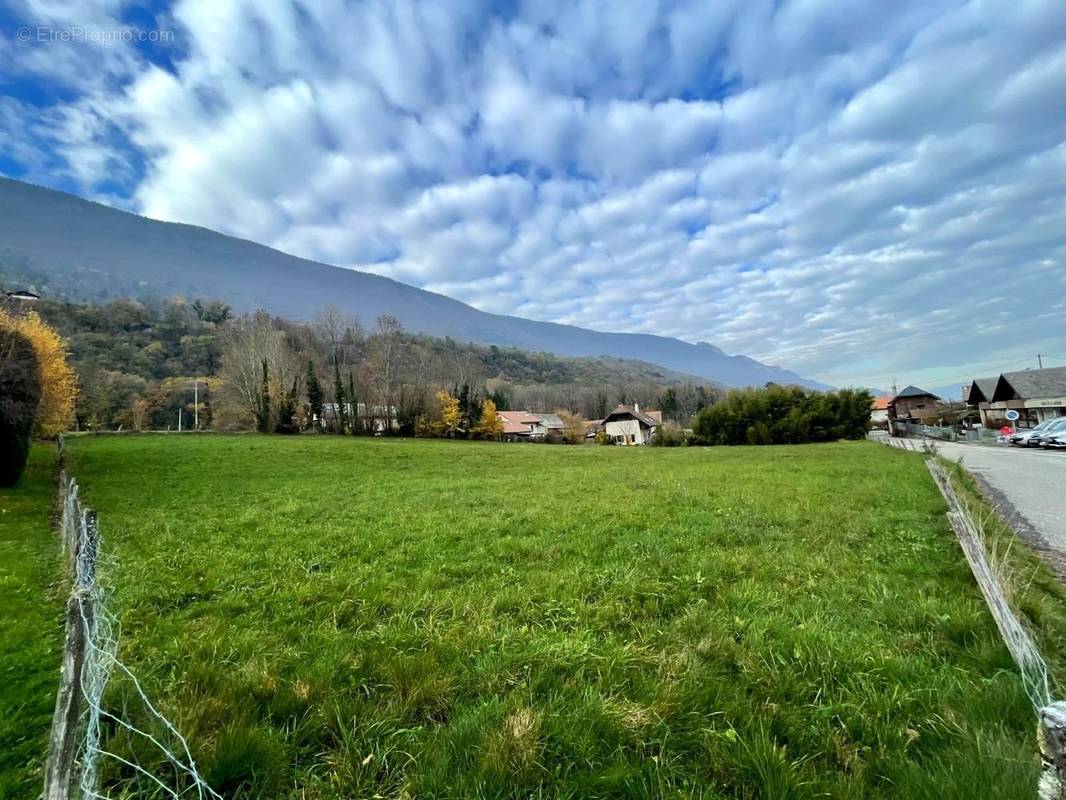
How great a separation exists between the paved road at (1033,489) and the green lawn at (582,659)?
6.65 ft

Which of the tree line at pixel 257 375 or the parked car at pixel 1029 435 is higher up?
the tree line at pixel 257 375

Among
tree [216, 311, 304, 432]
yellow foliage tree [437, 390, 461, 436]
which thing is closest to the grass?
tree [216, 311, 304, 432]

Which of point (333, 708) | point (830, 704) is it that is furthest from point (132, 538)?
point (830, 704)

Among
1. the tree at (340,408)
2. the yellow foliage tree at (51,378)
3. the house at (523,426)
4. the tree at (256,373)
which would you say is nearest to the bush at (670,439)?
the house at (523,426)

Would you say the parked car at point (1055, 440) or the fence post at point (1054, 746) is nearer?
the fence post at point (1054, 746)

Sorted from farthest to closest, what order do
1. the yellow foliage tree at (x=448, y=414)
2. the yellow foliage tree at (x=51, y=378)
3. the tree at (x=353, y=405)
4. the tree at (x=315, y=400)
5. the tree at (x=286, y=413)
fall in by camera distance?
1. the tree at (x=315, y=400)
2. the yellow foliage tree at (x=448, y=414)
3. the tree at (x=353, y=405)
4. the tree at (x=286, y=413)
5. the yellow foliage tree at (x=51, y=378)

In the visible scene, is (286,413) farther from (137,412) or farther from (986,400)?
(986,400)

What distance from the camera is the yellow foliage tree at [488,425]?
5449 centimetres

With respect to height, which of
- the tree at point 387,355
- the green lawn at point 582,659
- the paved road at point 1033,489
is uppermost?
the tree at point 387,355

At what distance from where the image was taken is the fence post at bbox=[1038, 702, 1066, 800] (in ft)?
4.70

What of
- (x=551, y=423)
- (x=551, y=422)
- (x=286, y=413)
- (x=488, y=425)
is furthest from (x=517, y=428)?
(x=286, y=413)

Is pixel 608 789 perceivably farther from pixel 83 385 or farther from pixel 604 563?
pixel 83 385

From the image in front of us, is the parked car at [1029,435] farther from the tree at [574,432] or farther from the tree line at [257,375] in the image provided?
the tree line at [257,375]

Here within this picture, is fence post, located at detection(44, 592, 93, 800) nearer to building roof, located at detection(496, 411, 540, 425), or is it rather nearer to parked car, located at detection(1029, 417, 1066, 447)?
parked car, located at detection(1029, 417, 1066, 447)
